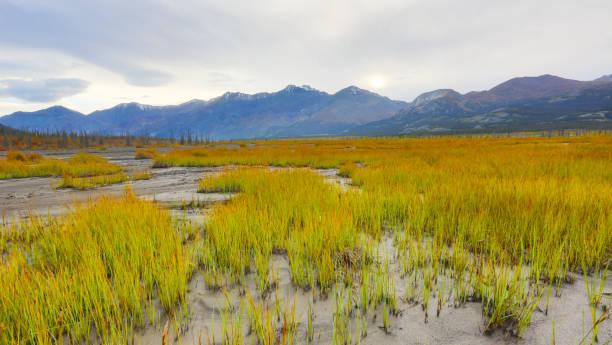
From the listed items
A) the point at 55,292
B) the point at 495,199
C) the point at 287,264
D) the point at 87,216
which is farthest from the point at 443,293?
the point at 87,216

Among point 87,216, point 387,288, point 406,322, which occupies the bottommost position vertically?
point 406,322

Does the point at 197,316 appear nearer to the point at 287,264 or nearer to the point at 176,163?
the point at 287,264

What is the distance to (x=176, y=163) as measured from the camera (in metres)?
13.6

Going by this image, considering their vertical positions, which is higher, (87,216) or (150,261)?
(87,216)

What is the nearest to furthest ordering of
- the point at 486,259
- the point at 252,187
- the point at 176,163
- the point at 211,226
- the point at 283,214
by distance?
1. the point at 486,259
2. the point at 211,226
3. the point at 283,214
4. the point at 252,187
5. the point at 176,163

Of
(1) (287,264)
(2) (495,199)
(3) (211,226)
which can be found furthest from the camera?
(2) (495,199)

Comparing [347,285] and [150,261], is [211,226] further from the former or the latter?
[347,285]

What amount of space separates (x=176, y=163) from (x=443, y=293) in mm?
14634

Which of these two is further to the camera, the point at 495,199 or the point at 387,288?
the point at 495,199

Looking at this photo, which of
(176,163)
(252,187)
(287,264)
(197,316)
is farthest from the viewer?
(176,163)

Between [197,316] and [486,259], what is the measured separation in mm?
2618

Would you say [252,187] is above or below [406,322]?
above

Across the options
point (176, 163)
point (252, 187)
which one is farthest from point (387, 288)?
point (176, 163)

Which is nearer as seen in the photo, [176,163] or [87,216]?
[87,216]
